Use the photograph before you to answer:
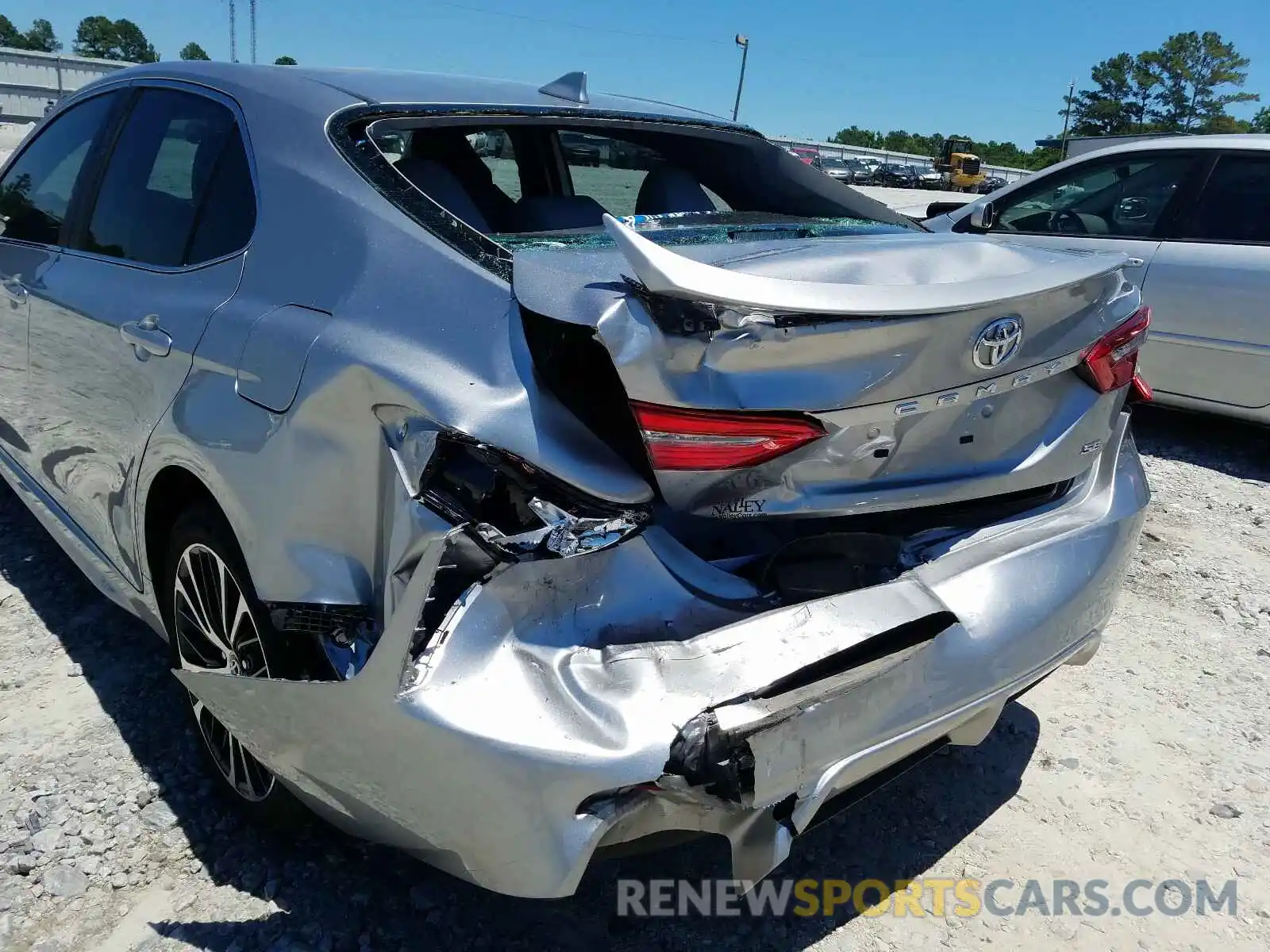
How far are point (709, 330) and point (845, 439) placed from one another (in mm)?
333

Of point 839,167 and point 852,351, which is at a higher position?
point 839,167

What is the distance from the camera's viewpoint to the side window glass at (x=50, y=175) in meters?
2.97

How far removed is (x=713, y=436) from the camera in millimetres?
1623

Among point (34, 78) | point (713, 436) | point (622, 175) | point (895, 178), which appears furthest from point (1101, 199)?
point (895, 178)

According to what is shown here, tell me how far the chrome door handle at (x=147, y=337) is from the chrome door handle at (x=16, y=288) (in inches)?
36.1

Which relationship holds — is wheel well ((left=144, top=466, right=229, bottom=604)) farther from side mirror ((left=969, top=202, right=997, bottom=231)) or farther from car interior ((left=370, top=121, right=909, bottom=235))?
side mirror ((left=969, top=202, right=997, bottom=231))

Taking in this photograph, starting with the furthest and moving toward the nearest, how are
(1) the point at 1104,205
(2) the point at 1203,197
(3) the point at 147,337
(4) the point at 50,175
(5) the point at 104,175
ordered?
(1) the point at 1104,205 → (2) the point at 1203,197 → (4) the point at 50,175 → (5) the point at 104,175 → (3) the point at 147,337

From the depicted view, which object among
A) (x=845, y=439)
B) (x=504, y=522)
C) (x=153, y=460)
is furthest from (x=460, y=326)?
(x=153, y=460)

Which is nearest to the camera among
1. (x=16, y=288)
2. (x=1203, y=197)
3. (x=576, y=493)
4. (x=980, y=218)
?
(x=576, y=493)

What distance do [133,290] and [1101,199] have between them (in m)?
5.25

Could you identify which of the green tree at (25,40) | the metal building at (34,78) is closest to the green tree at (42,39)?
the green tree at (25,40)

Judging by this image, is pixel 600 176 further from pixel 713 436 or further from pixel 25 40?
pixel 25 40

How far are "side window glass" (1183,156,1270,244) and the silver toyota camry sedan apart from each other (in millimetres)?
3376

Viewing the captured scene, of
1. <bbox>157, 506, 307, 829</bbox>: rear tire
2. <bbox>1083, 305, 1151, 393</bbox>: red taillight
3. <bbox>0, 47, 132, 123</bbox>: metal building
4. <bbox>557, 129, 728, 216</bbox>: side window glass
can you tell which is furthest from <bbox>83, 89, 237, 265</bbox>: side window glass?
<bbox>0, 47, 132, 123</bbox>: metal building
